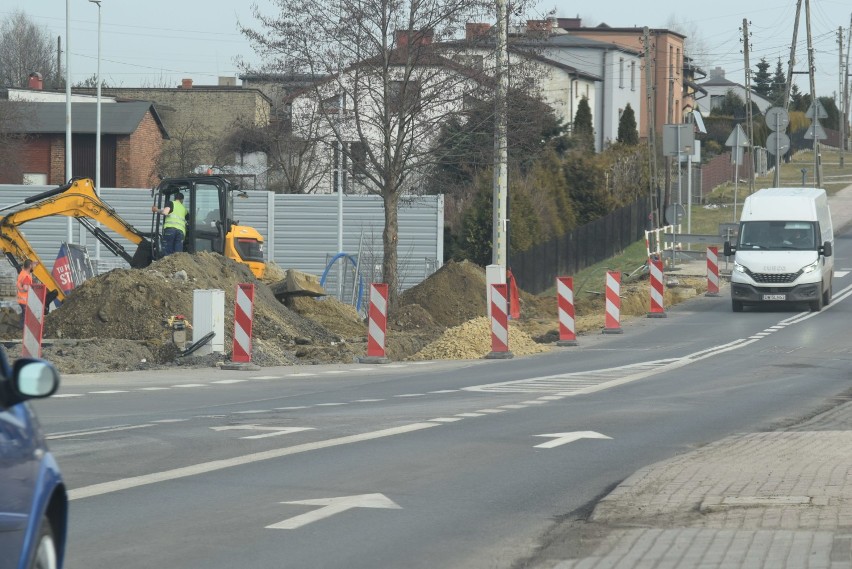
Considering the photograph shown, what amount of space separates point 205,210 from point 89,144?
36.9 meters

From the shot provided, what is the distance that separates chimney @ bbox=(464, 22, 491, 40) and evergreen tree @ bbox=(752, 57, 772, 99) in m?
114

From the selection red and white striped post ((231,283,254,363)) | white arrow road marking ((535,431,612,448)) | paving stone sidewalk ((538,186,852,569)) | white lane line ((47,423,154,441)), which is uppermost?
red and white striped post ((231,283,254,363))

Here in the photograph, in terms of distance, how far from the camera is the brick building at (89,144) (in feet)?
214

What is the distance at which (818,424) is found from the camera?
1362 cm

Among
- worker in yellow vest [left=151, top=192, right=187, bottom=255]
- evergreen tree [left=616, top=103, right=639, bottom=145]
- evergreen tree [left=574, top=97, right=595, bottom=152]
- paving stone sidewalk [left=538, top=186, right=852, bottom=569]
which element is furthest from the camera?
evergreen tree [left=616, top=103, right=639, bottom=145]

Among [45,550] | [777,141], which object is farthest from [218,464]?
[777,141]

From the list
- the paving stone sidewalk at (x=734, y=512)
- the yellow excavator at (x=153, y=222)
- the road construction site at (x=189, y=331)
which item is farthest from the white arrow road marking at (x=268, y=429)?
the yellow excavator at (x=153, y=222)

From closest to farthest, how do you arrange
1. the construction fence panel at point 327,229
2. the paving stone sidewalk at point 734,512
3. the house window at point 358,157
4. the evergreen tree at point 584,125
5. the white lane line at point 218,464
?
1. the paving stone sidewalk at point 734,512
2. the white lane line at point 218,464
3. the house window at point 358,157
4. the construction fence panel at point 327,229
5. the evergreen tree at point 584,125

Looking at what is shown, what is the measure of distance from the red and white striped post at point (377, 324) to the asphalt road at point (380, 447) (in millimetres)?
827

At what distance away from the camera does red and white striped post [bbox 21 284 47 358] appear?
65.8ft

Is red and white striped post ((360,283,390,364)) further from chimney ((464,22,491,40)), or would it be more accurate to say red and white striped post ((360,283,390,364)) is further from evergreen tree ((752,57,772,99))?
evergreen tree ((752,57,772,99))

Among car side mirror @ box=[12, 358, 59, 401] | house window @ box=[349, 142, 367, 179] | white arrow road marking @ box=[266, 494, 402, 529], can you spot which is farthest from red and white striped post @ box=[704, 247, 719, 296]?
car side mirror @ box=[12, 358, 59, 401]

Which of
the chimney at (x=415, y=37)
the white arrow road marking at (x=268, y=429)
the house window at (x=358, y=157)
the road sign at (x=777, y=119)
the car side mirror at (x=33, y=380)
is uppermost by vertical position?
the chimney at (x=415, y=37)

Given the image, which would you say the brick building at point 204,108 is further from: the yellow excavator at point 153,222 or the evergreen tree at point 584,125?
the yellow excavator at point 153,222
